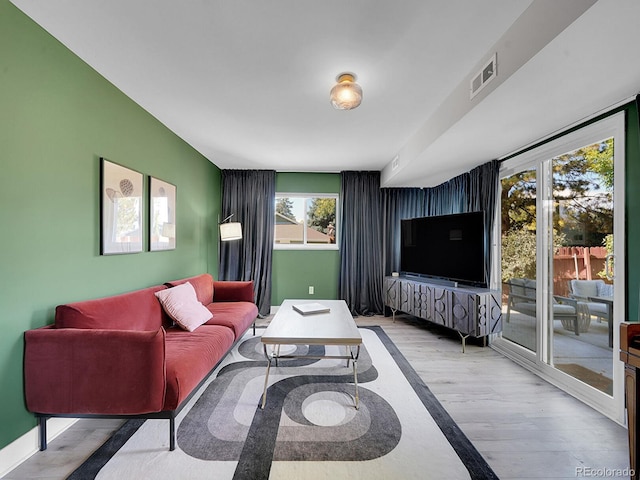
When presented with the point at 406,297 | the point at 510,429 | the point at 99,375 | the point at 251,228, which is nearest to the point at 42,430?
the point at 99,375

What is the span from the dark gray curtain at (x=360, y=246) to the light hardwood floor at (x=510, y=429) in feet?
6.06

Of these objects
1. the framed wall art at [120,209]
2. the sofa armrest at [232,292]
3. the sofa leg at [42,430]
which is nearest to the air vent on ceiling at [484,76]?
the framed wall art at [120,209]

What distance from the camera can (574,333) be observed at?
241 cm

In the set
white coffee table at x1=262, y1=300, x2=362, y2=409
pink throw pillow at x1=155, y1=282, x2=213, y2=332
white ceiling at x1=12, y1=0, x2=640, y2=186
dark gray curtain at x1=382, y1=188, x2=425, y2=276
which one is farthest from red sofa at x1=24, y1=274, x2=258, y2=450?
dark gray curtain at x1=382, y1=188, x2=425, y2=276

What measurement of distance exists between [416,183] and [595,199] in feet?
7.93

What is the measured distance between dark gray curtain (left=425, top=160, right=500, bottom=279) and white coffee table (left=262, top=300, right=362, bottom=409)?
201 cm

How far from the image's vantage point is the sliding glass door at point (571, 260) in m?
2.04

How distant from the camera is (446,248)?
3.75 metres

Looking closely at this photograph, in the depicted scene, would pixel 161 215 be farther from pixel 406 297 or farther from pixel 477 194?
pixel 477 194

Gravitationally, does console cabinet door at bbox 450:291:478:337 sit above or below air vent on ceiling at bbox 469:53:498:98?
below

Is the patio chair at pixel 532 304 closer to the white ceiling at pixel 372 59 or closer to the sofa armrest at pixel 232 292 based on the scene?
the white ceiling at pixel 372 59

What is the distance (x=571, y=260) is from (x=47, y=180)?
3.92 m

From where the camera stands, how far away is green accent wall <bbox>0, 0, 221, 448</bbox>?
1.50 meters

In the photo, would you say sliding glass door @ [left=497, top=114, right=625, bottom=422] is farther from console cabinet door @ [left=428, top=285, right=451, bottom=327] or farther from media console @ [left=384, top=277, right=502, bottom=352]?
console cabinet door @ [left=428, top=285, right=451, bottom=327]
